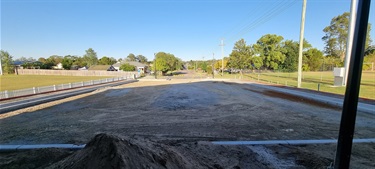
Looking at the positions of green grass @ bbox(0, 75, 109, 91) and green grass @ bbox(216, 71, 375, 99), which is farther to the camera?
green grass @ bbox(0, 75, 109, 91)

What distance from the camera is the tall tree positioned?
5284 centimetres

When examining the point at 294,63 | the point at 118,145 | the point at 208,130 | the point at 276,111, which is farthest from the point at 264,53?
the point at 118,145

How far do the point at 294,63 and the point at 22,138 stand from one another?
64702 mm

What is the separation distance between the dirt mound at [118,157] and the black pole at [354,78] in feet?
7.73

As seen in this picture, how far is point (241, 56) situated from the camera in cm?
5491

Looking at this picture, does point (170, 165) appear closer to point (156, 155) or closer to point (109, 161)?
point (156, 155)

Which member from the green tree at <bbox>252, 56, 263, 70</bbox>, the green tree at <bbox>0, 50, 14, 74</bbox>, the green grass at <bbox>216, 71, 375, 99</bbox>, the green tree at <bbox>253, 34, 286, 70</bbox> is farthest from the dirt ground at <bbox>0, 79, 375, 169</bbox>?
the green tree at <bbox>0, 50, 14, 74</bbox>

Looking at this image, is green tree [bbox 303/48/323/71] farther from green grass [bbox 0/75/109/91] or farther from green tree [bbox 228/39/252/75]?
green grass [bbox 0/75/109/91]

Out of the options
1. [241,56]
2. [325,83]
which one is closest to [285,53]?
[241,56]

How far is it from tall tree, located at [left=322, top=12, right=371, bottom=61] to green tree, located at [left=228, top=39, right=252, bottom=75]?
87.2ft

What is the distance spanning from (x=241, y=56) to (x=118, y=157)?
55874 mm

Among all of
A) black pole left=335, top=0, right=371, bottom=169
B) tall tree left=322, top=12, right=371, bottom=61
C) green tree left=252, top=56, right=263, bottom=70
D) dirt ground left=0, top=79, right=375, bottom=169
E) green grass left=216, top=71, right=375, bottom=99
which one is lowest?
dirt ground left=0, top=79, right=375, bottom=169

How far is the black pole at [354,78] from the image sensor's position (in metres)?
2.44

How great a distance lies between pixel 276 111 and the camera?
28.8 ft
